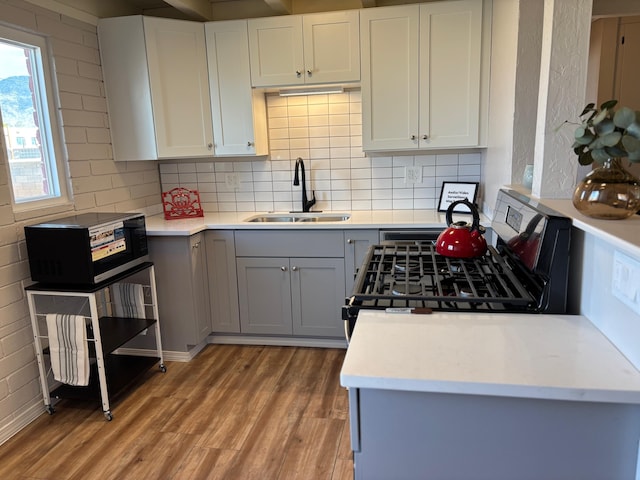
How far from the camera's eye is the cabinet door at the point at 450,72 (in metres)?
2.85

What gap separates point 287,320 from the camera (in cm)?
319

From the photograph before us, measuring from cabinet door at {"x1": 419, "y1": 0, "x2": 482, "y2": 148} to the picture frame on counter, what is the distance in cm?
35

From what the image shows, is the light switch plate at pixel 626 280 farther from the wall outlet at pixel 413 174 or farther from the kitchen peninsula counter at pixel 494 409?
the wall outlet at pixel 413 174

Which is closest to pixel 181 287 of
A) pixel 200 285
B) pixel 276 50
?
pixel 200 285

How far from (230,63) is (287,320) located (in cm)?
177

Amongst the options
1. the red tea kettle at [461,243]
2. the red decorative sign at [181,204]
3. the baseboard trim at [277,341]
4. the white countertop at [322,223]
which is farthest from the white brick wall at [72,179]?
the red tea kettle at [461,243]

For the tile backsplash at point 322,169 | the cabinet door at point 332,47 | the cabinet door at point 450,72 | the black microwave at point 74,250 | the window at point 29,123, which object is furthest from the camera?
the tile backsplash at point 322,169

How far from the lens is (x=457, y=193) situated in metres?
3.23

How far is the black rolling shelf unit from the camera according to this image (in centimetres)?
239

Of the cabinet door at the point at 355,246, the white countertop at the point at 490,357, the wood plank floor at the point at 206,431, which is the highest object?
the white countertop at the point at 490,357

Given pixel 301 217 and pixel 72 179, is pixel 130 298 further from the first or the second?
pixel 301 217

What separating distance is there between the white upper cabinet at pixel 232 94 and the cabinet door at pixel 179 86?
0.06 m

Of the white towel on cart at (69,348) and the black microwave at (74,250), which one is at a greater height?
the black microwave at (74,250)

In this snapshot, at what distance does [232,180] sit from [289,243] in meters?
0.88
